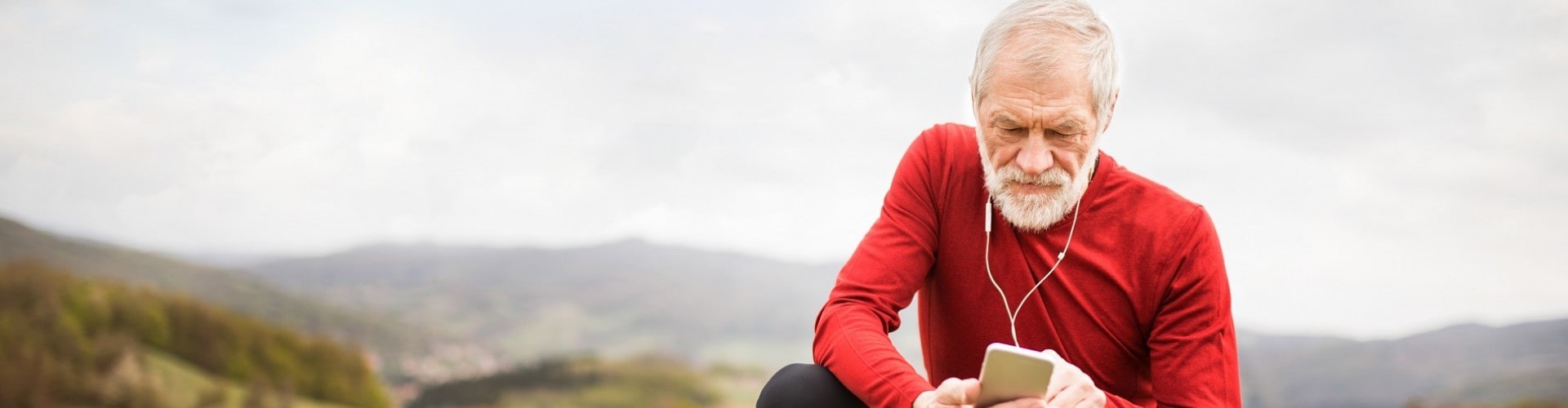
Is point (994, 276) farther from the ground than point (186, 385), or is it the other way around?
point (994, 276)

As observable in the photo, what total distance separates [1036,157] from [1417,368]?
4545mm

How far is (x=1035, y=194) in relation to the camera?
6.32 feet

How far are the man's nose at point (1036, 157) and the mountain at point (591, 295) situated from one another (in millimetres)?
3520

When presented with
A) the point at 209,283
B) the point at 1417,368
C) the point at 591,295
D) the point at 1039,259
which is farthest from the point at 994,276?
the point at 209,283

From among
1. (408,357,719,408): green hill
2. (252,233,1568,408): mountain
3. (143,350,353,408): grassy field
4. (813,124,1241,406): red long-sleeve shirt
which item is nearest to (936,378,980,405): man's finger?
(813,124,1241,406): red long-sleeve shirt

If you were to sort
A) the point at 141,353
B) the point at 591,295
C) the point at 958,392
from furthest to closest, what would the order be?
the point at 591,295
the point at 141,353
the point at 958,392

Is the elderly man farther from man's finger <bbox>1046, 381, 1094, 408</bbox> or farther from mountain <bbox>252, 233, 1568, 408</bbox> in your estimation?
mountain <bbox>252, 233, 1568, 408</bbox>

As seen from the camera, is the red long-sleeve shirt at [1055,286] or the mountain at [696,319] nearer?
the red long-sleeve shirt at [1055,286]

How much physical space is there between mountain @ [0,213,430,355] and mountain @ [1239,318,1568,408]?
4660mm

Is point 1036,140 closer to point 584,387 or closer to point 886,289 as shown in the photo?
point 886,289

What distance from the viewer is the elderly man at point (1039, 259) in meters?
1.82

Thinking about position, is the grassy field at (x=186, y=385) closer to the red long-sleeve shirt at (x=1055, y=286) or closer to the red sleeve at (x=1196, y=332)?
the red long-sleeve shirt at (x=1055, y=286)

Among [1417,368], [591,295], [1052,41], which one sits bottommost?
[1417,368]

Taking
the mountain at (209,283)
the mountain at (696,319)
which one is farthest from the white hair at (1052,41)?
the mountain at (209,283)
